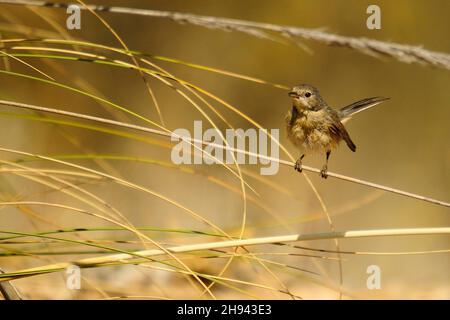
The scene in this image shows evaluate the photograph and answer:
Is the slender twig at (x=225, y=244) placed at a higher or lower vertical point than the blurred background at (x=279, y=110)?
lower

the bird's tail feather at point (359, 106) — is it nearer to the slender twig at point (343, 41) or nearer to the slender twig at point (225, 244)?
the slender twig at point (343, 41)

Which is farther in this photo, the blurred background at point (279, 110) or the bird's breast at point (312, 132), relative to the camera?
the blurred background at point (279, 110)

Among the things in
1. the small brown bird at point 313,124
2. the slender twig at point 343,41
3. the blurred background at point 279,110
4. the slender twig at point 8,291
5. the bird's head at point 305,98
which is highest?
the blurred background at point 279,110

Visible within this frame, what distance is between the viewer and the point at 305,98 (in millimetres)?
2771

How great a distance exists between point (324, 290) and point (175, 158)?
131cm

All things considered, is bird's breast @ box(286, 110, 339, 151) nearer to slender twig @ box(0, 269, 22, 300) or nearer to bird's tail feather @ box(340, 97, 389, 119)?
bird's tail feather @ box(340, 97, 389, 119)

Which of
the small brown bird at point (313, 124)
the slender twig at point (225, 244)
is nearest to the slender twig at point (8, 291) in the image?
the slender twig at point (225, 244)

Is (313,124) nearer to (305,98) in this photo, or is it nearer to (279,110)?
(305,98)

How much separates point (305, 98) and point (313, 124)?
107 mm

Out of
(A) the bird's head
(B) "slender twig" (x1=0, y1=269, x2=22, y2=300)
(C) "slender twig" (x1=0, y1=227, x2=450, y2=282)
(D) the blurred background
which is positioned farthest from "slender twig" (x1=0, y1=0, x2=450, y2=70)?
(D) the blurred background

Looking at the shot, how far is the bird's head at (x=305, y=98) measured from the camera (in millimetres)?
2768

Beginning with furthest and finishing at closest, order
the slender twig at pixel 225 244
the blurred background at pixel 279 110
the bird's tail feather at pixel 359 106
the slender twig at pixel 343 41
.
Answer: the blurred background at pixel 279 110
the bird's tail feather at pixel 359 106
the slender twig at pixel 343 41
the slender twig at pixel 225 244
